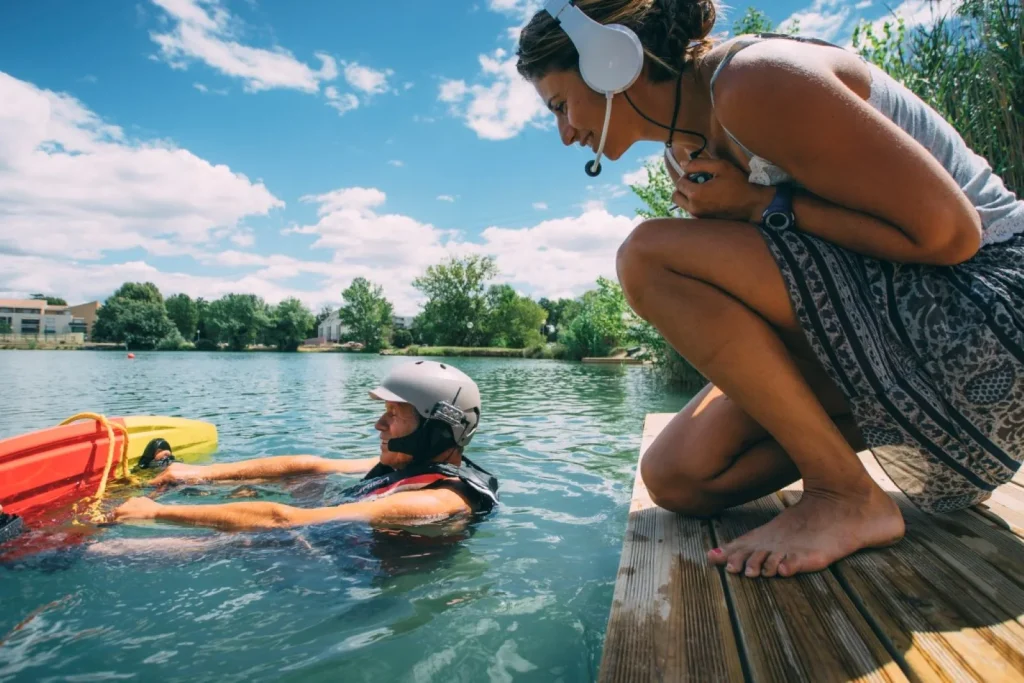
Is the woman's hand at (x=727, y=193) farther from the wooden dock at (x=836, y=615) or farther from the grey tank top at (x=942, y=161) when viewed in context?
the wooden dock at (x=836, y=615)

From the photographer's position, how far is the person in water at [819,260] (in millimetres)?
1544

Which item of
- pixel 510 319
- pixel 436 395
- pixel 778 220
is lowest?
pixel 436 395

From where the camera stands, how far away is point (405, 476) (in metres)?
3.48

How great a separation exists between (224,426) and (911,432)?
8.22 m

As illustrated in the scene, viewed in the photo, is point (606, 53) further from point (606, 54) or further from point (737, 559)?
point (737, 559)

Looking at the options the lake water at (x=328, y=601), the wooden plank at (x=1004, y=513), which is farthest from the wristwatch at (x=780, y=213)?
the lake water at (x=328, y=601)

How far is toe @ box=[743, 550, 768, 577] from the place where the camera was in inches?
64.6

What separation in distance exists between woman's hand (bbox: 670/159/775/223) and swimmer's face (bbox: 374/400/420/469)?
2.34 metres

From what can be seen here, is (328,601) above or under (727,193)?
under

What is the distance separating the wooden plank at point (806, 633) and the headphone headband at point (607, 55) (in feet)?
4.82

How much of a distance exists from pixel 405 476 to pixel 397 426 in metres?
0.35

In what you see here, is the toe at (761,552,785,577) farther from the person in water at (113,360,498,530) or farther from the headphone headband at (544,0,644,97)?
the person in water at (113,360,498,530)

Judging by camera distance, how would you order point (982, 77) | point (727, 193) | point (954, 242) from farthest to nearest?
point (982, 77), point (727, 193), point (954, 242)

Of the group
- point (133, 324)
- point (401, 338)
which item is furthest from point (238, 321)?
point (401, 338)
